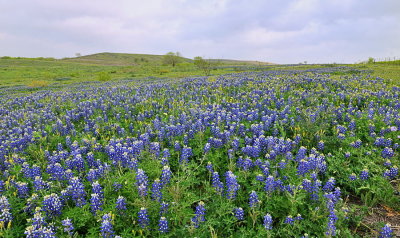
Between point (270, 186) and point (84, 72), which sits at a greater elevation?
point (84, 72)

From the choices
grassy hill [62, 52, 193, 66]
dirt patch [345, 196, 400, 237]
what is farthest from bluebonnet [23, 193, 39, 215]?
grassy hill [62, 52, 193, 66]

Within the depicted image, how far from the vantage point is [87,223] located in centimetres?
325

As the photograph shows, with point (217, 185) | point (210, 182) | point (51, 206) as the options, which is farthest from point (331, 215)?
point (51, 206)

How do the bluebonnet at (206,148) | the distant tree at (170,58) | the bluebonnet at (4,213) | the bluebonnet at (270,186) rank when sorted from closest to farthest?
the bluebonnet at (4,213)
the bluebonnet at (270,186)
the bluebonnet at (206,148)
the distant tree at (170,58)

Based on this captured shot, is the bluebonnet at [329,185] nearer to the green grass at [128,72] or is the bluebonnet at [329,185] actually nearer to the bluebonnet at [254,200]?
the bluebonnet at [254,200]

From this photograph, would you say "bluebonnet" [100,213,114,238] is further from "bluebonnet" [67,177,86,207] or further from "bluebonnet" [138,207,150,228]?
"bluebonnet" [67,177,86,207]

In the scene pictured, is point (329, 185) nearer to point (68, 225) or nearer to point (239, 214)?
point (239, 214)

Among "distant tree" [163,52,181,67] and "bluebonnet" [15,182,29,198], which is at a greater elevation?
"distant tree" [163,52,181,67]

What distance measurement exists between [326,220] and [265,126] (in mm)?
3102

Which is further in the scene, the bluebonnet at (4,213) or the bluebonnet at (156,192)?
the bluebonnet at (156,192)

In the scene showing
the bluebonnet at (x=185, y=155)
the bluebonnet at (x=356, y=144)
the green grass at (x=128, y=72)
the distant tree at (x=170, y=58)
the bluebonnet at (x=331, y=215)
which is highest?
the distant tree at (x=170, y=58)

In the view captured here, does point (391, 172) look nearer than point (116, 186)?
No

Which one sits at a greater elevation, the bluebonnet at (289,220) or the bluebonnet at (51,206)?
the bluebonnet at (51,206)

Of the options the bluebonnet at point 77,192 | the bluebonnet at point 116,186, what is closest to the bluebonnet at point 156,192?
the bluebonnet at point 116,186
